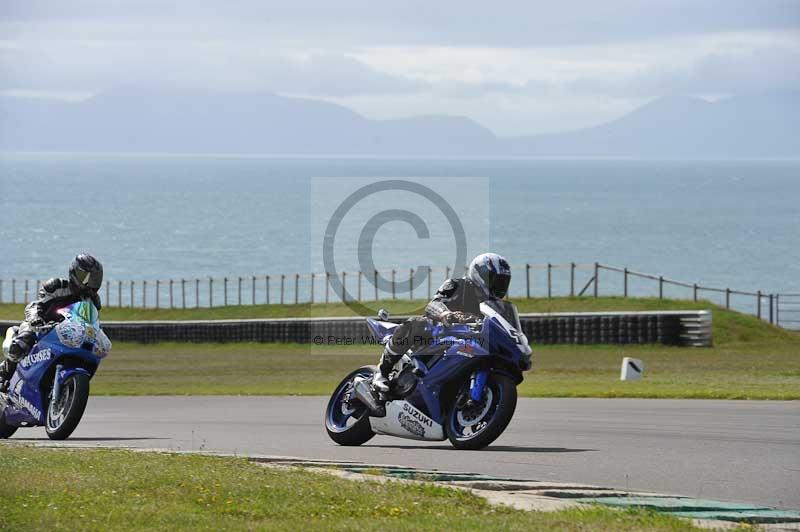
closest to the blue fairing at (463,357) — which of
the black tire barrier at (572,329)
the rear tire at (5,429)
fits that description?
the rear tire at (5,429)

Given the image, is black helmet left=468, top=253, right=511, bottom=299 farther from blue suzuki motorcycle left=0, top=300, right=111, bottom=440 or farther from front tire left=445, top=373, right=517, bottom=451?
blue suzuki motorcycle left=0, top=300, right=111, bottom=440

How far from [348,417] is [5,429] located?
172 inches

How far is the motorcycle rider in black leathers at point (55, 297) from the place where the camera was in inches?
624

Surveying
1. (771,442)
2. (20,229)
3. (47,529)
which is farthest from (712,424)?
(20,229)

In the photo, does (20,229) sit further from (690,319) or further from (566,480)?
(566,480)

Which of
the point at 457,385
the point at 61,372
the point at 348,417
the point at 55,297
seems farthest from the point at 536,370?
the point at 457,385

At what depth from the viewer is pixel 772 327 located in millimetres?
43562

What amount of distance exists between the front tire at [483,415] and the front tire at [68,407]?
13.6ft

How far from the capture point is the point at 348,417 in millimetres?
14781

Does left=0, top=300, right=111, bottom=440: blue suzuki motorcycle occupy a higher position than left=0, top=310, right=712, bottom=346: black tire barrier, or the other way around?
left=0, top=300, right=111, bottom=440: blue suzuki motorcycle

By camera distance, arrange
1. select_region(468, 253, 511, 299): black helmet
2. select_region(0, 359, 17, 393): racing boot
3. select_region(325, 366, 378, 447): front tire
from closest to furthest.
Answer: select_region(468, 253, 511, 299): black helmet < select_region(325, 366, 378, 447): front tire < select_region(0, 359, 17, 393): racing boot

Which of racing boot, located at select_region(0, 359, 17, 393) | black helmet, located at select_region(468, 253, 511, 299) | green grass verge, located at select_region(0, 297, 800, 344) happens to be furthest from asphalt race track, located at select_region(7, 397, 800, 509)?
green grass verge, located at select_region(0, 297, 800, 344)

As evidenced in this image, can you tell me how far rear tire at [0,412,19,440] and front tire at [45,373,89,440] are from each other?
2.56 ft

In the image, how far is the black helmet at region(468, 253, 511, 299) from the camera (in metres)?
13.4
